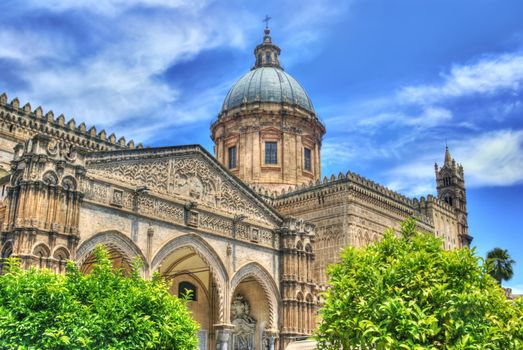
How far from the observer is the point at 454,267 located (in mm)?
16438

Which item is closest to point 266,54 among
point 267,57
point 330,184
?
point 267,57

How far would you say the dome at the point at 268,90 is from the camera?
50625 millimetres

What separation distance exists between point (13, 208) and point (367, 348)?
1449 centimetres

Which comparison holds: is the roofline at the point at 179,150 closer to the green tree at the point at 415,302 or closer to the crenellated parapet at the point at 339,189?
the crenellated parapet at the point at 339,189

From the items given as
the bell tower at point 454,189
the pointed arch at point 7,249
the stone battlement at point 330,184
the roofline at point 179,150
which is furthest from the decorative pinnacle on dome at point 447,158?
the pointed arch at point 7,249

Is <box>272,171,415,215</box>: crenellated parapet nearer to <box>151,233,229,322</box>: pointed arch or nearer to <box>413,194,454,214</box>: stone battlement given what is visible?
<box>413,194,454,214</box>: stone battlement

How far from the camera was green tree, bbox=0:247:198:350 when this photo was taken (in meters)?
14.4

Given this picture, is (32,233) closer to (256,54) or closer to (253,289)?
(253,289)

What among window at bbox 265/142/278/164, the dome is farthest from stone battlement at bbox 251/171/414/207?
the dome

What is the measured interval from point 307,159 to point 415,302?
35.1 meters

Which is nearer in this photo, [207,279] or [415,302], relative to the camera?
[415,302]

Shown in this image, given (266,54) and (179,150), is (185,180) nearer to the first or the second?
(179,150)

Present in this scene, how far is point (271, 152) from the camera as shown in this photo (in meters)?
49.5

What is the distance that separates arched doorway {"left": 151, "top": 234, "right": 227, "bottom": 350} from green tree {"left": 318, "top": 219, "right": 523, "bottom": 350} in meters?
12.3
